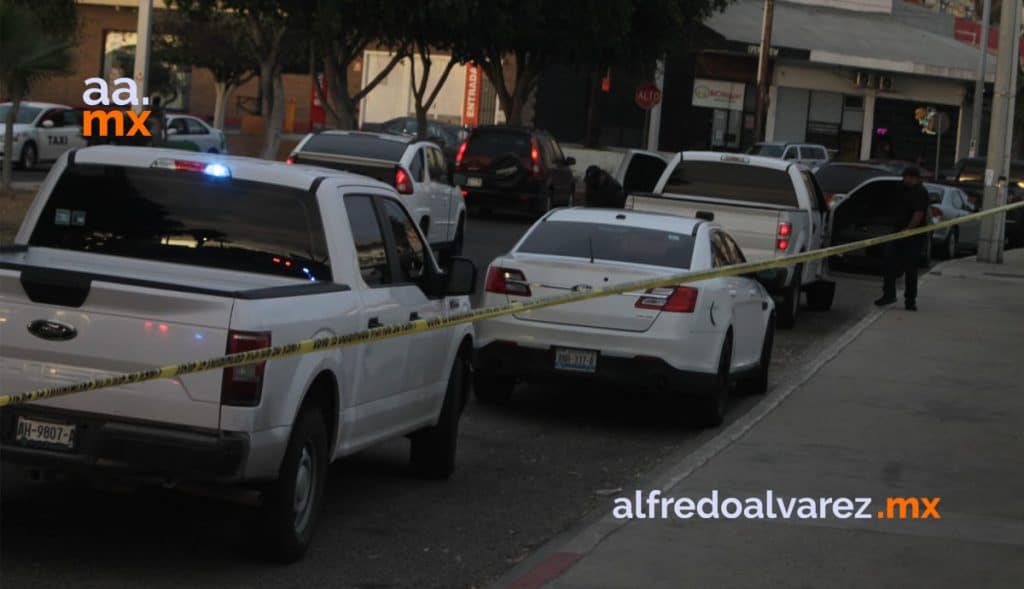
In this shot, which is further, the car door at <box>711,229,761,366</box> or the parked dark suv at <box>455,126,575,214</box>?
the parked dark suv at <box>455,126,575,214</box>

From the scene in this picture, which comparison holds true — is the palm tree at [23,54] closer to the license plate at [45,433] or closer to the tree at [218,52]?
the license plate at [45,433]

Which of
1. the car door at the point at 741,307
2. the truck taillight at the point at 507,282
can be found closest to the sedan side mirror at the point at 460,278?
the truck taillight at the point at 507,282

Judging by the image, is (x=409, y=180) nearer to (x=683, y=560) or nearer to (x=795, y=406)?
(x=795, y=406)

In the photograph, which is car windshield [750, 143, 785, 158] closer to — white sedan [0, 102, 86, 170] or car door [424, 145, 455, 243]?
white sedan [0, 102, 86, 170]

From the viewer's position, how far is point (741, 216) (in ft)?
61.2

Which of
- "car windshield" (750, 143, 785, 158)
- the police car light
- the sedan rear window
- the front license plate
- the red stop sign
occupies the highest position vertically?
the red stop sign

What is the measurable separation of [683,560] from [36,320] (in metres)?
3.18

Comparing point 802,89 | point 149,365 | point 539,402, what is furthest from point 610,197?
point 802,89

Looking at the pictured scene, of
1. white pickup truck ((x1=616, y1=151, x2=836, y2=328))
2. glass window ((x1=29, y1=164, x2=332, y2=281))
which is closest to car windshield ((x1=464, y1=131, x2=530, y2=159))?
white pickup truck ((x1=616, y1=151, x2=836, y2=328))

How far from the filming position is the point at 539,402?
13531 millimetres

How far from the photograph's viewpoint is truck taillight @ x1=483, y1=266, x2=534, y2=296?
12.4 meters

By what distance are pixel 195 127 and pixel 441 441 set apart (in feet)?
101

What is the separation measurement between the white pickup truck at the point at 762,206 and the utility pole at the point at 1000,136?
808 cm

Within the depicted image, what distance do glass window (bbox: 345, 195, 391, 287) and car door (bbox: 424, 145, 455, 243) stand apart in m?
13.6
